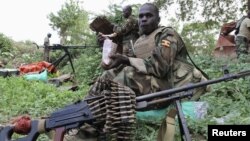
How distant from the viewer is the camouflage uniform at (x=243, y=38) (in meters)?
9.85

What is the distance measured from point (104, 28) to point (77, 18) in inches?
611

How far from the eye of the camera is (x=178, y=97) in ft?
10.1

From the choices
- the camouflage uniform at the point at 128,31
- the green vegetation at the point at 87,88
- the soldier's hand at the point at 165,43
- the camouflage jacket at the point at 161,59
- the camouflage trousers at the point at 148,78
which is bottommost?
the green vegetation at the point at 87,88

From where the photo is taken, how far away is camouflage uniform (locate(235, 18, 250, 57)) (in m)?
9.85

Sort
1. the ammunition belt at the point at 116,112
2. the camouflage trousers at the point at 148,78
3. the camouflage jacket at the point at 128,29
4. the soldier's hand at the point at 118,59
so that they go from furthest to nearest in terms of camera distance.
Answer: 1. the camouflage jacket at the point at 128,29
2. the camouflage trousers at the point at 148,78
3. the soldier's hand at the point at 118,59
4. the ammunition belt at the point at 116,112

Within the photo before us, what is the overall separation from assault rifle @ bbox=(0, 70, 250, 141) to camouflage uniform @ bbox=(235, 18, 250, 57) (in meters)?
7.08

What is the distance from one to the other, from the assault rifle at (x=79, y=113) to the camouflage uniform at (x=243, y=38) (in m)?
7.08

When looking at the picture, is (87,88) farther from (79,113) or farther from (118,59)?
(79,113)

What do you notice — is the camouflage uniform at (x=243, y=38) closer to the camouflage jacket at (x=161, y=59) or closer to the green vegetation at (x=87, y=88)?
the green vegetation at (x=87, y=88)

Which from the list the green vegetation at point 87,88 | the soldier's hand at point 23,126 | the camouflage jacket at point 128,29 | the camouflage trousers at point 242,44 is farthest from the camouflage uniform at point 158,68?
the camouflage trousers at point 242,44

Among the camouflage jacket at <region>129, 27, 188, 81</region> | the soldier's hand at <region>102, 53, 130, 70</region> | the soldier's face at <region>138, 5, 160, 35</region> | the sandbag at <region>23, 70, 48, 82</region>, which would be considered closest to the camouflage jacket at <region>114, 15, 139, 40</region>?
the soldier's face at <region>138, 5, 160, 35</region>

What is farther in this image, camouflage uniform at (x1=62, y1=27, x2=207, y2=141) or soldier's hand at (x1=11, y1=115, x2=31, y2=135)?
camouflage uniform at (x1=62, y1=27, x2=207, y2=141)

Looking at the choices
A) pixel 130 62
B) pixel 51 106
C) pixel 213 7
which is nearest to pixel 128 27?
pixel 51 106

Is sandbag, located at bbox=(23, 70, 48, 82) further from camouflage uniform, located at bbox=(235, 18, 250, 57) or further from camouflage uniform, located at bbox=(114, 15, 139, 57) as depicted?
camouflage uniform, located at bbox=(235, 18, 250, 57)
